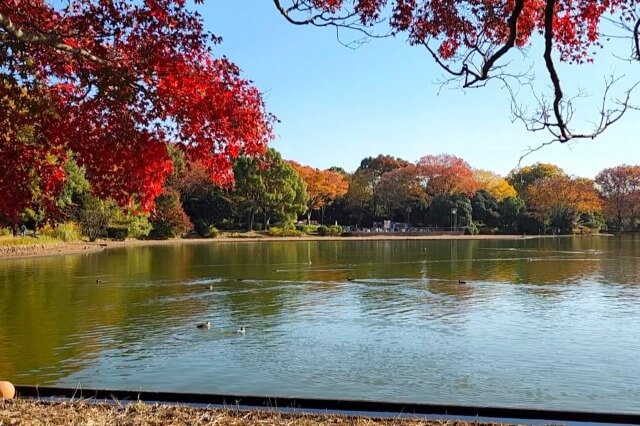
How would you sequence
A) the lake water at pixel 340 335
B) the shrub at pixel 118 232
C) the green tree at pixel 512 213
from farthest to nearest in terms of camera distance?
1. the green tree at pixel 512 213
2. the shrub at pixel 118 232
3. the lake water at pixel 340 335

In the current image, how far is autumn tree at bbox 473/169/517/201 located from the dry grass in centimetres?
6870

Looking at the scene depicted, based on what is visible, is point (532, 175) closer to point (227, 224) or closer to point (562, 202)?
point (562, 202)

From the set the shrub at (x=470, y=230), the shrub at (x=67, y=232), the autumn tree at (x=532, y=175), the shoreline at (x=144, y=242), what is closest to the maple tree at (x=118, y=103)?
the shoreline at (x=144, y=242)

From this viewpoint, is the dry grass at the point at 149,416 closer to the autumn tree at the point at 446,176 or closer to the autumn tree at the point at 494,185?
the autumn tree at the point at 446,176

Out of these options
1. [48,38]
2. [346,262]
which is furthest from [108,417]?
[346,262]

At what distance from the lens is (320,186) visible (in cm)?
7131

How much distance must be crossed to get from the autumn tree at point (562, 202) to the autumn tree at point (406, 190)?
40.3 feet

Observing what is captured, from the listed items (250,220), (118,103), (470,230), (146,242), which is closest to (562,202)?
(470,230)

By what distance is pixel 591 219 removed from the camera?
7225cm

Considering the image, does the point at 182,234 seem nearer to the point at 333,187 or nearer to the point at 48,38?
the point at 333,187

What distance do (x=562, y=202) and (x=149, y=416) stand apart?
68.8 m

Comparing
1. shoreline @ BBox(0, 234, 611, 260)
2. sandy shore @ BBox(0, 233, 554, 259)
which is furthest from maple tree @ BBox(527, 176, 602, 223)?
sandy shore @ BBox(0, 233, 554, 259)

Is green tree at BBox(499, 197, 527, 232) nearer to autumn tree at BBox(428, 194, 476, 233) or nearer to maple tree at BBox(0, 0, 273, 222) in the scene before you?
autumn tree at BBox(428, 194, 476, 233)

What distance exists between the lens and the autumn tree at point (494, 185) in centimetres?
7369
